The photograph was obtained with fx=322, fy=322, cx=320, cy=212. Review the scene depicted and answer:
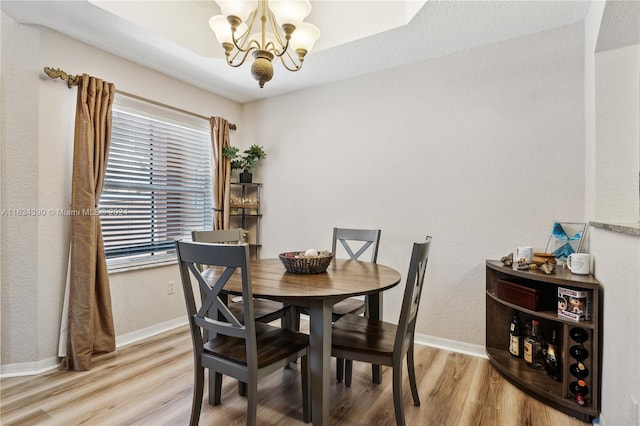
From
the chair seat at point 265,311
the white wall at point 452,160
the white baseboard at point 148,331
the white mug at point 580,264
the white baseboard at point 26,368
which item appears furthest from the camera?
the white baseboard at point 148,331

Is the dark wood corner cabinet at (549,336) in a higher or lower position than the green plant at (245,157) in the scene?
lower

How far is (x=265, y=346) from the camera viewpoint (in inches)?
62.2

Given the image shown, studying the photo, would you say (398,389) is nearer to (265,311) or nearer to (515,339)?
(265,311)

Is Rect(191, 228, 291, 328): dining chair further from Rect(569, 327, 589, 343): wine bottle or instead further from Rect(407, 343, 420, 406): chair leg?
Rect(569, 327, 589, 343): wine bottle

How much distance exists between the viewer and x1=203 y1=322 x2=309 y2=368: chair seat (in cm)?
147

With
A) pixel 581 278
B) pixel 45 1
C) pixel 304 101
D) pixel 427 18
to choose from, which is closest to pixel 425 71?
pixel 427 18

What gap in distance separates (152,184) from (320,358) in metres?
2.35

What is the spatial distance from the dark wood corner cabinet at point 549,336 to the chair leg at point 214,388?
1.81m

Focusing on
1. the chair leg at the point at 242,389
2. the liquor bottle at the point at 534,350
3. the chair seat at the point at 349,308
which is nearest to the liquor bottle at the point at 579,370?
the liquor bottle at the point at 534,350

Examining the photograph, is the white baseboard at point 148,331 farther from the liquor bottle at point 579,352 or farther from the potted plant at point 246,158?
the liquor bottle at point 579,352

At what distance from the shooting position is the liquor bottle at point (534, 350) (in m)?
2.11

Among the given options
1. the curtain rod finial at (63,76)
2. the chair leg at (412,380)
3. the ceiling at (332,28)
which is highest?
the ceiling at (332,28)

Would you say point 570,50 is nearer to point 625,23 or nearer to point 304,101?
point 625,23

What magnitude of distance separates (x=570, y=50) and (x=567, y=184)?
926 millimetres
